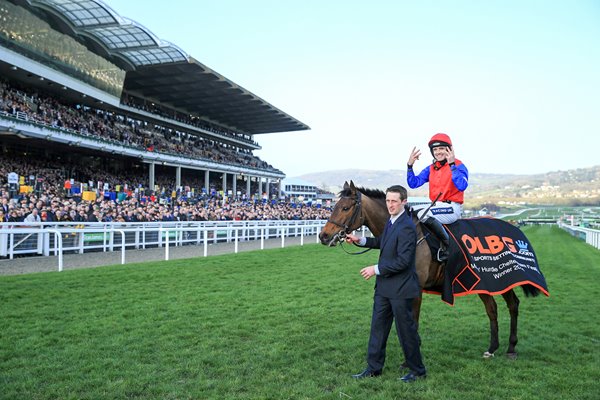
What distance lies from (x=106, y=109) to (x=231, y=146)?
19.7 metres

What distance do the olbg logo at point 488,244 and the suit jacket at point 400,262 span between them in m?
1.02

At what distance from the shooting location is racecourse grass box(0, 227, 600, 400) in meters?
3.51

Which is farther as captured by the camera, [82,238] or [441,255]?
[82,238]

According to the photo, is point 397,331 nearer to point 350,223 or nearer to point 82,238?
point 350,223

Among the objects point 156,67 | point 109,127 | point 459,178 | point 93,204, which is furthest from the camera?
point 156,67

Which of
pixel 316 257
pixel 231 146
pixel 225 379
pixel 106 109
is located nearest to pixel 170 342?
pixel 225 379

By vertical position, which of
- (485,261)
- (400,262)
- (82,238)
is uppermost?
(400,262)

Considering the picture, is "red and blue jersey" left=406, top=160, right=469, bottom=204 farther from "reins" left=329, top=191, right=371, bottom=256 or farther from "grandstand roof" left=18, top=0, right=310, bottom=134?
"grandstand roof" left=18, top=0, right=310, bottom=134

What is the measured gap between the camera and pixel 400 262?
3.54m

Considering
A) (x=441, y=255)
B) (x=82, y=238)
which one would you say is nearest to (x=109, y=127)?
(x=82, y=238)

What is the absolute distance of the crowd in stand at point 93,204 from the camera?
1323cm

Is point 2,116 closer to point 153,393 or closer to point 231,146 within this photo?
point 153,393

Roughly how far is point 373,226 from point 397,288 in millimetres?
836

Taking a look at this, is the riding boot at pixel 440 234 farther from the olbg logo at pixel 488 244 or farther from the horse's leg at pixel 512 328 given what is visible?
the horse's leg at pixel 512 328
